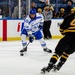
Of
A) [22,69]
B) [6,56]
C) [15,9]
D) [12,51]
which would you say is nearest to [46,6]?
[15,9]

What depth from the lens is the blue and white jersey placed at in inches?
295

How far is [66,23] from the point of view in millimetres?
5004

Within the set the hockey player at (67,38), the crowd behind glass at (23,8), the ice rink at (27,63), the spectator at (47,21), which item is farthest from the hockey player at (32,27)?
the spectator at (47,21)

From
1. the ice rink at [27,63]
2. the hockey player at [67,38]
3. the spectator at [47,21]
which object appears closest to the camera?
the hockey player at [67,38]

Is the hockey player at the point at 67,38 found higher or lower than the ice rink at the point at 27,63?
higher

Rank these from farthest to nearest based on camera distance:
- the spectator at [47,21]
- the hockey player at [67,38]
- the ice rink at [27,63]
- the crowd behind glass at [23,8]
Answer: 1. the crowd behind glass at [23,8]
2. the spectator at [47,21]
3. the ice rink at [27,63]
4. the hockey player at [67,38]

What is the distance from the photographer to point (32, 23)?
24.9 ft

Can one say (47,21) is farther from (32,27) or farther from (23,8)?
(32,27)

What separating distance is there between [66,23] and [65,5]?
8359 mm

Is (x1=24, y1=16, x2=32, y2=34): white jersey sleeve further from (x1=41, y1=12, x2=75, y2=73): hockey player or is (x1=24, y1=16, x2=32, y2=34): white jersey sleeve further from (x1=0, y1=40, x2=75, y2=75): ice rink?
(x1=41, y1=12, x2=75, y2=73): hockey player

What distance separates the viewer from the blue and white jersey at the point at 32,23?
750cm

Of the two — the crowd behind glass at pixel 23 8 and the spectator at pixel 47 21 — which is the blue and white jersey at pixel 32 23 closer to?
the crowd behind glass at pixel 23 8

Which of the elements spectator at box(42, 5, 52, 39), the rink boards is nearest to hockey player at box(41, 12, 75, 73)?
the rink boards

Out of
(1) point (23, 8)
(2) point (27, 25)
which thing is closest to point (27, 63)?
(2) point (27, 25)
